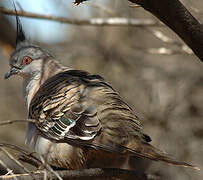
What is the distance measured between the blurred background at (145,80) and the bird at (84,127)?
1.56 meters

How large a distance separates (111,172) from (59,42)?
6.15m

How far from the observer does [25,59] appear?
6.00m

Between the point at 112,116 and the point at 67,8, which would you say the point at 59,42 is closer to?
the point at 67,8

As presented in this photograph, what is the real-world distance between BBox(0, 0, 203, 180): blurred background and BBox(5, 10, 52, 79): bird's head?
0.53m

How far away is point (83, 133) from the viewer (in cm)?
418

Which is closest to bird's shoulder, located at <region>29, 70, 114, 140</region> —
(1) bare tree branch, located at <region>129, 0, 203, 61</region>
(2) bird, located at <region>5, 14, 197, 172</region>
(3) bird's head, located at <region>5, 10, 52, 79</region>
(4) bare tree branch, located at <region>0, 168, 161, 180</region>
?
(2) bird, located at <region>5, 14, 197, 172</region>

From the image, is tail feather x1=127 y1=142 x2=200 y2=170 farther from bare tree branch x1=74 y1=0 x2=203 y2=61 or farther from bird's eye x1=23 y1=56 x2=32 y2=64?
bird's eye x1=23 y1=56 x2=32 y2=64

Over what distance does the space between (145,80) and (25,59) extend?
9.19 feet

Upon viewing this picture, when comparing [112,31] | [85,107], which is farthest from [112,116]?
[112,31]

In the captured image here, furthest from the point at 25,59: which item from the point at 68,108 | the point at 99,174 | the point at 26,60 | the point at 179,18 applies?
the point at 179,18

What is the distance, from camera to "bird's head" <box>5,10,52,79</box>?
5.93 meters

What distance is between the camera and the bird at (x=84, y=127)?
398 centimetres

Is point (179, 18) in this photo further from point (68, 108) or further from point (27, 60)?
point (27, 60)

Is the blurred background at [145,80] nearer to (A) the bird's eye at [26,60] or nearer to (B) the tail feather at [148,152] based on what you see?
(A) the bird's eye at [26,60]
